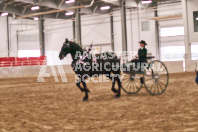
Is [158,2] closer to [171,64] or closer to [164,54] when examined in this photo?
[164,54]

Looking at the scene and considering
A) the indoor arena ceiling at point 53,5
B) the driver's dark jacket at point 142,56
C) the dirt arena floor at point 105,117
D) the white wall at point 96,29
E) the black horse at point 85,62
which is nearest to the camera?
the dirt arena floor at point 105,117

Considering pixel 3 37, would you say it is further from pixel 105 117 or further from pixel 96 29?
pixel 105 117

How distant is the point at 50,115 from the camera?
6.13 meters

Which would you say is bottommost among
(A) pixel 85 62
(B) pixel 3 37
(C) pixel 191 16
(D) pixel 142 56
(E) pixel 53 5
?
(A) pixel 85 62

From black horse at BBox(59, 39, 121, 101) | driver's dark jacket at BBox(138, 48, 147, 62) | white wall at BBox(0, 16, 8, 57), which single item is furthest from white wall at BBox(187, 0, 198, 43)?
white wall at BBox(0, 16, 8, 57)

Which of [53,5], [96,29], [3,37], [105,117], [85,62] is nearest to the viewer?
[105,117]

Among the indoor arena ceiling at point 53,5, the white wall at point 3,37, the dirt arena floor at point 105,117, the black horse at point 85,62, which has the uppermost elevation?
the indoor arena ceiling at point 53,5

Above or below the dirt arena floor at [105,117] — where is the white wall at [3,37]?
above

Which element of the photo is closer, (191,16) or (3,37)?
(191,16)

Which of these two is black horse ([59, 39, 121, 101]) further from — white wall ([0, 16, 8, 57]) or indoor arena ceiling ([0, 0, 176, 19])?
white wall ([0, 16, 8, 57])

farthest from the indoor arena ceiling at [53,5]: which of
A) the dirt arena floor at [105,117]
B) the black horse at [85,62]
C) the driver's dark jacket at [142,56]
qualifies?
the dirt arena floor at [105,117]

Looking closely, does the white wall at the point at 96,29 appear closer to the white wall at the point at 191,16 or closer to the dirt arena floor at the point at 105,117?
the white wall at the point at 191,16

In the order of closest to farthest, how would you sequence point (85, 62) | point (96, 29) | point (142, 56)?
1. point (85, 62)
2. point (142, 56)
3. point (96, 29)

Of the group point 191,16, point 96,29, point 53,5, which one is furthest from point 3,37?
point 191,16
